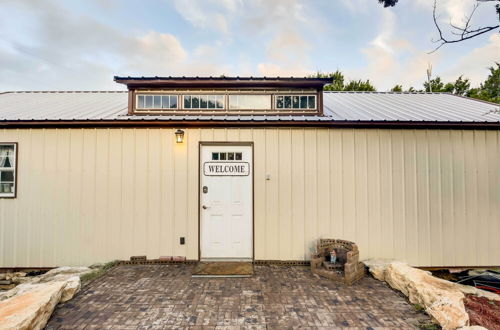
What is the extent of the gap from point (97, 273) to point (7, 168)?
308 cm

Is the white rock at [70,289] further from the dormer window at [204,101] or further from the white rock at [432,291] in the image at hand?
the white rock at [432,291]

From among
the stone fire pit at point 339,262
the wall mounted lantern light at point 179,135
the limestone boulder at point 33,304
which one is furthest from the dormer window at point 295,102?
the limestone boulder at point 33,304

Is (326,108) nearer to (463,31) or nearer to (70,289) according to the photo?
(463,31)

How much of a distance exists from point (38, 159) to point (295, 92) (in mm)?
5918

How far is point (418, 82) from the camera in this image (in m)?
20.7

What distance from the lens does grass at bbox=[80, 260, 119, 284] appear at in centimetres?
395

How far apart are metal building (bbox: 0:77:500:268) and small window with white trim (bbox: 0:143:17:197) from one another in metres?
0.03

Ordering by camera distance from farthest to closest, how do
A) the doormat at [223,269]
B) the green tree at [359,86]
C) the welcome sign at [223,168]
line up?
the green tree at [359,86] → the welcome sign at [223,168] → the doormat at [223,269]

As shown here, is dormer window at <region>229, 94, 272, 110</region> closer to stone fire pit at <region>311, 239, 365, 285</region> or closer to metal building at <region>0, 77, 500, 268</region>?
metal building at <region>0, 77, 500, 268</region>

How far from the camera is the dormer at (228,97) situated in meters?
5.31

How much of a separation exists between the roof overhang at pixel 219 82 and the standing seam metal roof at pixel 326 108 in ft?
2.49

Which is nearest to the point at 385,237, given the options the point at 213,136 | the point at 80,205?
the point at 213,136

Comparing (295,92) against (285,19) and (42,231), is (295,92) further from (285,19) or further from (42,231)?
(42,231)

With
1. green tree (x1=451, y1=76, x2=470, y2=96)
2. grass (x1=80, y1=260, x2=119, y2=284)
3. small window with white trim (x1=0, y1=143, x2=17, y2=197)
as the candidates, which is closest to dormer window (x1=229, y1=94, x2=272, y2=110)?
grass (x1=80, y1=260, x2=119, y2=284)
